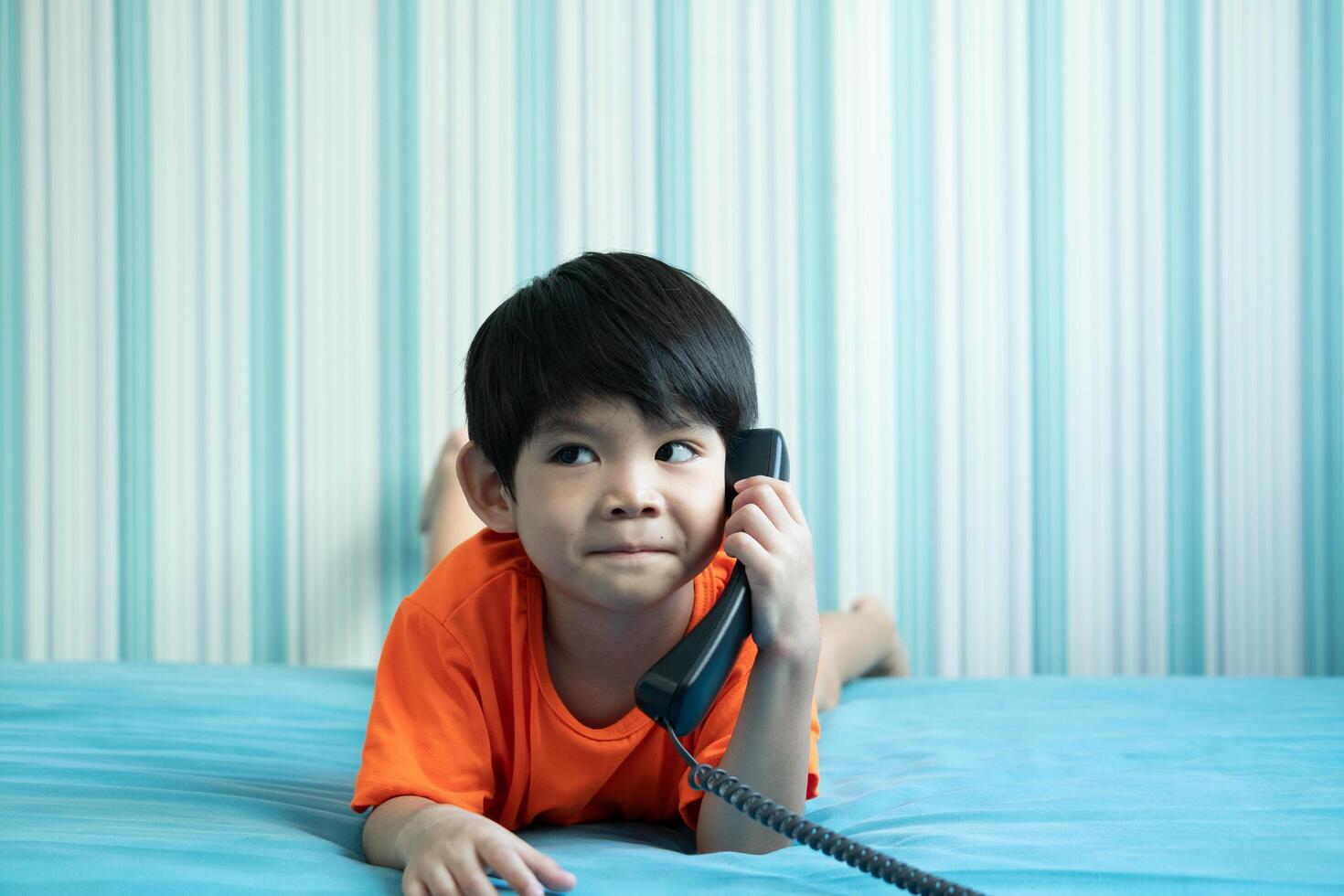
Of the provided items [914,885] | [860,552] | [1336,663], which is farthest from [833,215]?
[914,885]

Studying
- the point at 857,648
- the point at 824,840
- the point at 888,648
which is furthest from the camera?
the point at 888,648

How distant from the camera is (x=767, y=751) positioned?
72 cm

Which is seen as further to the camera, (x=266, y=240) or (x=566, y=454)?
(x=266, y=240)

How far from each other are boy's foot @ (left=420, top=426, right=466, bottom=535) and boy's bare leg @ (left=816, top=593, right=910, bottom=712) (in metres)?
0.62

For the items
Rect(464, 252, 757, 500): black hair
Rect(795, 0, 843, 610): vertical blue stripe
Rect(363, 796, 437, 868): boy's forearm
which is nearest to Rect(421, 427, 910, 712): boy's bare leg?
Rect(795, 0, 843, 610): vertical blue stripe

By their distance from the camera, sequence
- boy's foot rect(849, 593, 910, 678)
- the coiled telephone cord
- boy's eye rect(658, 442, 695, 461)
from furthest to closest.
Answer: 1. boy's foot rect(849, 593, 910, 678)
2. boy's eye rect(658, 442, 695, 461)
3. the coiled telephone cord

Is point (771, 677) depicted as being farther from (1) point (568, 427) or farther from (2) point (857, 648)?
(2) point (857, 648)

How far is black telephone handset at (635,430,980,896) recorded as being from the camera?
0.54 metres

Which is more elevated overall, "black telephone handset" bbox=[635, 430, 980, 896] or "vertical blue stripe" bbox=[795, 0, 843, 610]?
"vertical blue stripe" bbox=[795, 0, 843, 610]

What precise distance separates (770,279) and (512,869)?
1.41 meters

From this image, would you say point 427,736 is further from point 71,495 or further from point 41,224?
point 41,224

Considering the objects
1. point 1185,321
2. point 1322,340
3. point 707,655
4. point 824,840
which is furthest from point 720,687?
point 1322,340

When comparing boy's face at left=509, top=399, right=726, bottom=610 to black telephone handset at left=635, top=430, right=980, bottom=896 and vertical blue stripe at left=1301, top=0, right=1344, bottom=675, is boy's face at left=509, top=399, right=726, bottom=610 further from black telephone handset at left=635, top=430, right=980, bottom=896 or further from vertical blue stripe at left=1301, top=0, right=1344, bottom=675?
vertical blue stripe at left=1301, top=0, right=1344, bottom=675

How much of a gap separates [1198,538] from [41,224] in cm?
208
